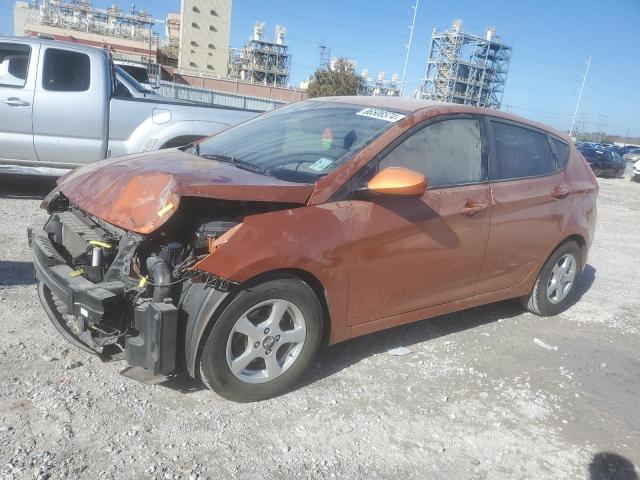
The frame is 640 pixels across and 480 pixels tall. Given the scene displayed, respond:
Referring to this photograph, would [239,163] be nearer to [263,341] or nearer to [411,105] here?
[263,341]

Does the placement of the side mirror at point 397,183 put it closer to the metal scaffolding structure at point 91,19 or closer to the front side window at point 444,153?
the front side window at point 444,153

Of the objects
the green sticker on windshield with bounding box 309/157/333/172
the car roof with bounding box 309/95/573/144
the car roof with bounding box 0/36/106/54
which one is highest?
the car roof with bounding box 0/36/106/54

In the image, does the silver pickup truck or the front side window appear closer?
the front side window

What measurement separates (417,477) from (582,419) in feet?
4.49

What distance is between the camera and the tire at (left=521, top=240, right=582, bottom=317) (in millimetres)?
4742

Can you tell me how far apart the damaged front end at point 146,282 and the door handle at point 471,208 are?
1459 millimetres

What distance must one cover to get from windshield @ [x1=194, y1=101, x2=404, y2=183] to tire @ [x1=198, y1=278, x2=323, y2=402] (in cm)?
69

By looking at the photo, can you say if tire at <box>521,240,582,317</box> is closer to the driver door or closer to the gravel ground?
the gravel ground

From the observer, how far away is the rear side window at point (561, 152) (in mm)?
4723

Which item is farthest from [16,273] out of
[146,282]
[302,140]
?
[302,140]

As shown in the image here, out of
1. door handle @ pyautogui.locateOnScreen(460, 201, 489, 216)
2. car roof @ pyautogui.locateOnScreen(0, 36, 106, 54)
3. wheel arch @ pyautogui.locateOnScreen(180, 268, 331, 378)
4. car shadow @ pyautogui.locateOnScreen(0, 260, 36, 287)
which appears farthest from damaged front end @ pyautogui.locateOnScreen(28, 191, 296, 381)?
car roof @ pyautogui.locateOnScreen(0, 36, 106, 54)

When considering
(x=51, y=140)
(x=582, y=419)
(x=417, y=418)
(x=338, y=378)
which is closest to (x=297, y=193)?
(x=338, y=378)

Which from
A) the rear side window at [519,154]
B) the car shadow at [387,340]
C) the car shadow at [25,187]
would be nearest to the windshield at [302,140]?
the rear side window at [519,154]

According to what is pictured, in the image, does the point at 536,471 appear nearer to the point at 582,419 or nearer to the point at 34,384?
the point at 582,419
